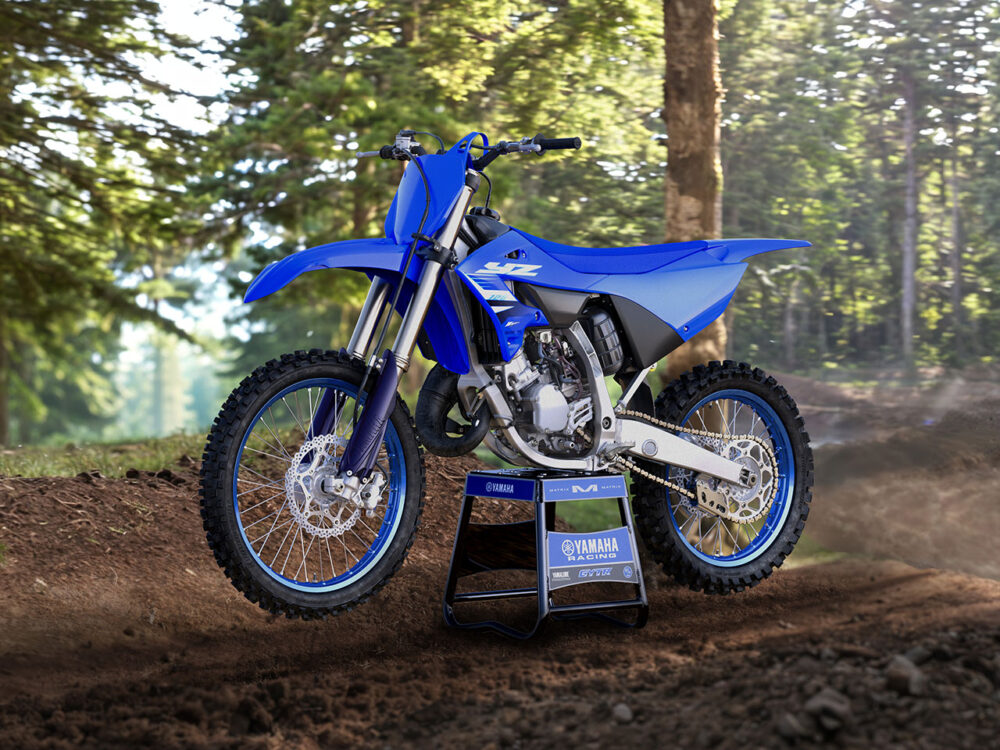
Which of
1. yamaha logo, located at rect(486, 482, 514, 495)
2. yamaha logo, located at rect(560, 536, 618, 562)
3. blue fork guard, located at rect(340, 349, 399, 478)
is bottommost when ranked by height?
yamaha logo, located at rect(560, 536, 618, 562)

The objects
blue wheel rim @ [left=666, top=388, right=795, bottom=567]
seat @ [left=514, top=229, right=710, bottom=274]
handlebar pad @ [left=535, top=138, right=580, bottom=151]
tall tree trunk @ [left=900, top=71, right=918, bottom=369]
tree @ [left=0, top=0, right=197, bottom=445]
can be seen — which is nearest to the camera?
handlebar pad @ [left=535, top=138, right=580, bottom=151]

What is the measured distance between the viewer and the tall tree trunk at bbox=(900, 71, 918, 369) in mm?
13336

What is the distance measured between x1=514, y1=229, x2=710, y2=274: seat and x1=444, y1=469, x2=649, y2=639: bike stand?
94 centimetres

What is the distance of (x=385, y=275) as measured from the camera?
3811 millimetres

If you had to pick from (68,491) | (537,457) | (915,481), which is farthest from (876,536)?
(68,491)

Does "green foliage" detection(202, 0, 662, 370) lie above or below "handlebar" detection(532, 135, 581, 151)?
above

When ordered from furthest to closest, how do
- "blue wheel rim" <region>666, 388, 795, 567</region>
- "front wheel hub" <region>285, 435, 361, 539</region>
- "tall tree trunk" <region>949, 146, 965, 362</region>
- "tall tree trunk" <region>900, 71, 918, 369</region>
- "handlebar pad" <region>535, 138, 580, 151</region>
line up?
"tall tree trunk" <region>900, 71, 918, 369</region> < "tall tree trunk" <region>949, 146, 965, 362</region> < "blue wheel rim" <region>666, 388, 795, 567</region> < "handlebar pad" <region>535, 138, 580, 151</region> < "front wheel hub" <region>285, 435, 361, 539</region>

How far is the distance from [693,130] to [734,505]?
232 cm

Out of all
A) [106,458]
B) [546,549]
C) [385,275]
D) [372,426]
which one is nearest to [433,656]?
[546,549]

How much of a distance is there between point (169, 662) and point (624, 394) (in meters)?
2.29

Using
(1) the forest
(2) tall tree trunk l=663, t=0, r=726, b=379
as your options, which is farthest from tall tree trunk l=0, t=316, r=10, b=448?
(2) tall tree trunk l=663, t=0, r=726, b=379

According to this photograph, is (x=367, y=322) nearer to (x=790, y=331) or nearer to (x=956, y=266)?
(x=790, y=331)

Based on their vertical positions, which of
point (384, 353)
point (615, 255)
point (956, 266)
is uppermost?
point (956, 266)

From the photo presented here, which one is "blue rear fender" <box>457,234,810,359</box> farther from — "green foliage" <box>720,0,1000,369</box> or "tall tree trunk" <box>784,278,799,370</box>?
"tall tree trunk" <box>784,278,799,370</box>
